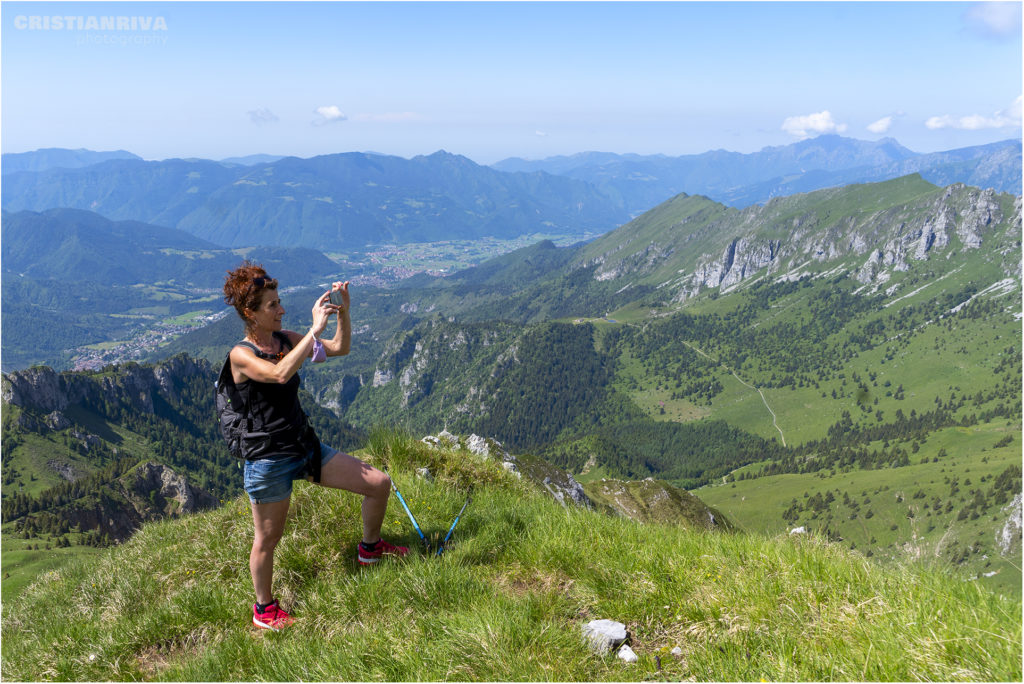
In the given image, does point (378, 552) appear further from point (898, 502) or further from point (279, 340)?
point (898, 502)

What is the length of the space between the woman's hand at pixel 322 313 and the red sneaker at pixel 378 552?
2.71 meters

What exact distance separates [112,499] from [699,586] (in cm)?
16966

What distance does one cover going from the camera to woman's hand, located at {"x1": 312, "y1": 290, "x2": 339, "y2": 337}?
548 cm

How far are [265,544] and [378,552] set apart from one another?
1.28 m

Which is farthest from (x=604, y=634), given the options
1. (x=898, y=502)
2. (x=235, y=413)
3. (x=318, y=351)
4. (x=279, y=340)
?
(x=898, y=502)

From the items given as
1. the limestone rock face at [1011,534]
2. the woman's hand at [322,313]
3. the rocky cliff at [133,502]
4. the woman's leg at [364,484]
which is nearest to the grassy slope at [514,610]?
the woman's leg at [364,484]

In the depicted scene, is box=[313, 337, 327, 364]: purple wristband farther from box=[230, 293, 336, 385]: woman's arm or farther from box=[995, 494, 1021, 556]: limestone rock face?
box=[995, 494, 1021, 556]: limestone rock face

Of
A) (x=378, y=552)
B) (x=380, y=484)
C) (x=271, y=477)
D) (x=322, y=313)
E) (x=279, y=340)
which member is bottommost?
(x=378, y=552)

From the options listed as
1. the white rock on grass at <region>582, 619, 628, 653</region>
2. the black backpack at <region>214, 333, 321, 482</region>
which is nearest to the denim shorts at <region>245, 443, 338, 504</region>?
the black backpack at <region>214, 333, 321, 482</region>

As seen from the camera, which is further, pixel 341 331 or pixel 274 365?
pixel 341 331

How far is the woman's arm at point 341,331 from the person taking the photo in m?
5.91

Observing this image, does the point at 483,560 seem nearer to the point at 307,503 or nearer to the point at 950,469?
the point at 307,503

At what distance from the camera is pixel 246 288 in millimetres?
5648

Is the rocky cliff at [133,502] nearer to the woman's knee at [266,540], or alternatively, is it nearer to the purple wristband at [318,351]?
the woman's knee at [266,540]
